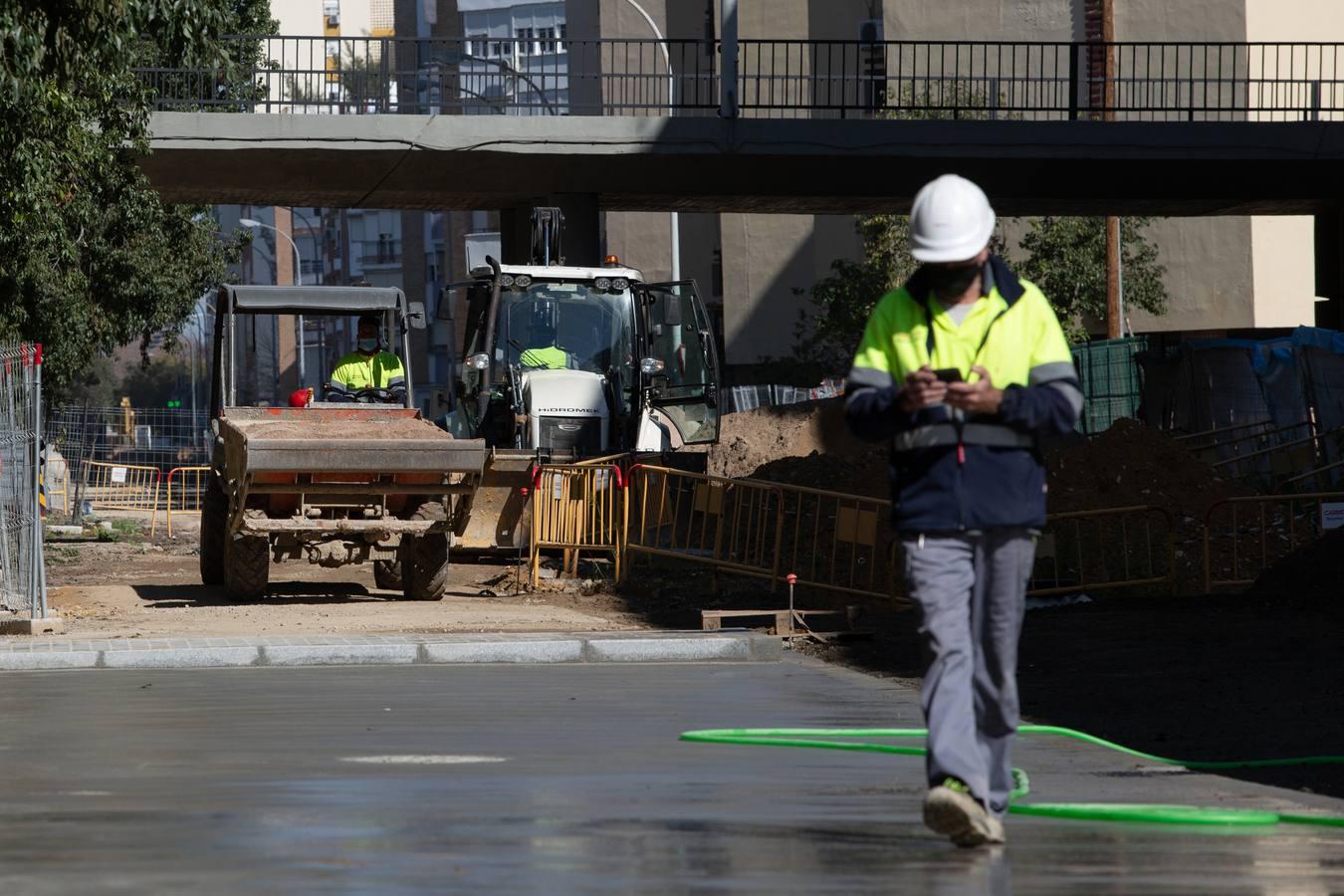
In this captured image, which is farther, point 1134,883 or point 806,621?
point 806,621

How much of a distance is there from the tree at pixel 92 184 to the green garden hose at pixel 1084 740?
8521 mm

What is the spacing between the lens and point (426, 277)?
340ft

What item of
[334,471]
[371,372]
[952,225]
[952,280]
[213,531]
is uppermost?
[952,225]

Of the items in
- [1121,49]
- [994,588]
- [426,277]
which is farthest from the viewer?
[426,277]

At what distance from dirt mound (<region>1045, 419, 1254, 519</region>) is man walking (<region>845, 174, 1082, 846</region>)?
16847mm

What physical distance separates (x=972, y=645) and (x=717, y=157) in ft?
77.3

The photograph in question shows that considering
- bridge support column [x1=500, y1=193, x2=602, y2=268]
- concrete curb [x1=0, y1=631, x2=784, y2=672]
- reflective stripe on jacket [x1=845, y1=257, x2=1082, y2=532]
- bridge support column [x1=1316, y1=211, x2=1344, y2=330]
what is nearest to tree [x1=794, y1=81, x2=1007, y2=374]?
bridge support column [x1=1316, y1=211, x2=1344, y2=330]

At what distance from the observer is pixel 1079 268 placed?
155 feet

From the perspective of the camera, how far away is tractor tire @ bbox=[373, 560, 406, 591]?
2045cm

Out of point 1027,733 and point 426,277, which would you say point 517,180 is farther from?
point 426,277

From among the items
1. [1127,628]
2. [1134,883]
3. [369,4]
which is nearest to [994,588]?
[1134,883]

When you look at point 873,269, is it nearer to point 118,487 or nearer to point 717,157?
point 118,487

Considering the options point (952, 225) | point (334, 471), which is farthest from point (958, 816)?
point (334, 471)

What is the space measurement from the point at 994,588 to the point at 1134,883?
106 cm
